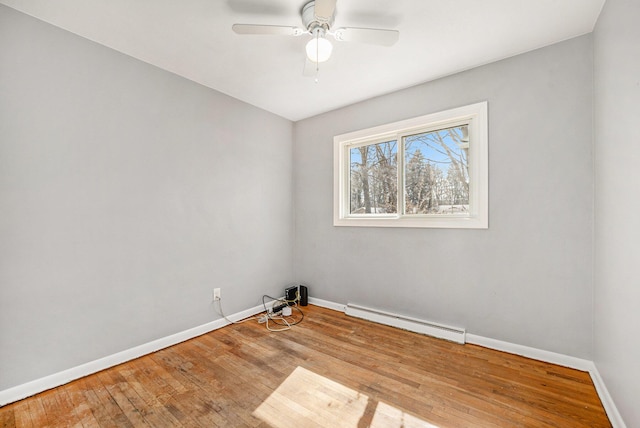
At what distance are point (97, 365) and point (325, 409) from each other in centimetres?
167

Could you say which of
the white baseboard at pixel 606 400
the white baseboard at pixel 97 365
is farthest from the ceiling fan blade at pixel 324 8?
the white baseboard at pixel 97 365

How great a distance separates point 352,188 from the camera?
3256 mm

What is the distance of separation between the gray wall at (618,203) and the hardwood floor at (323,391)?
33 cm

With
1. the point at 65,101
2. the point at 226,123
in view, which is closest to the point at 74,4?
the point at 65,101

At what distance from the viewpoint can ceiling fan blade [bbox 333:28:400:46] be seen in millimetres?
1614

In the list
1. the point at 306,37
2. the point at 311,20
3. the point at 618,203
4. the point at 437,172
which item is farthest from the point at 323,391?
the point at 306,37

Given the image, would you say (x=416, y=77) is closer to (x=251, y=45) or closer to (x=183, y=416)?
(x=251, y=45)

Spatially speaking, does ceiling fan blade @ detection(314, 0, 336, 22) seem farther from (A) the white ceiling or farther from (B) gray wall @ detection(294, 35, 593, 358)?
Answer: (B) gray wall @ detection(294, 35, 593, 358)

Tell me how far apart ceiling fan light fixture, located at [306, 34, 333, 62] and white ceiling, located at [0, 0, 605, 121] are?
0.76 feet

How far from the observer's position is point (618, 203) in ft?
4.69

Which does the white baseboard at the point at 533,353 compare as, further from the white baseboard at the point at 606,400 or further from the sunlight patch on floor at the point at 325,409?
the sunlight patch on floor at the point at 325,409

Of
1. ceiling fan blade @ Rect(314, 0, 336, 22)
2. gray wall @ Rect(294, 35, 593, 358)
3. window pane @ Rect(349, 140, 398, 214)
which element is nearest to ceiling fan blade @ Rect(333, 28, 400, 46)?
ceiling fan blade @ Rect(314, 0, 336, 22)

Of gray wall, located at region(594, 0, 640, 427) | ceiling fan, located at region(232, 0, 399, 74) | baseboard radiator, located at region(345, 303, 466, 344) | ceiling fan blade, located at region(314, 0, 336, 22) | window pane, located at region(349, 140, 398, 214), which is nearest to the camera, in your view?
gray wall, located at region(594, 0, 640, 427)

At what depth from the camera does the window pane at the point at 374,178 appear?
2.94 meters
